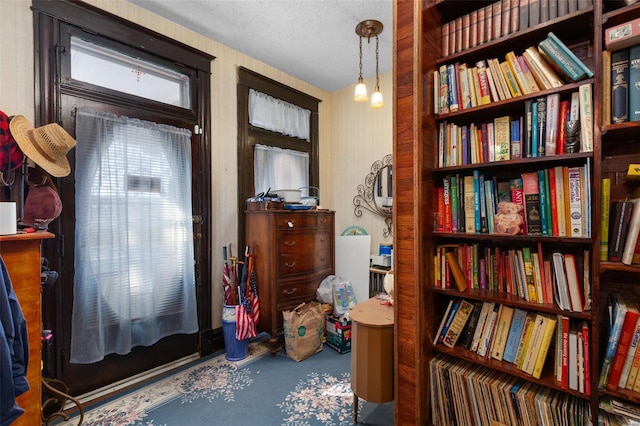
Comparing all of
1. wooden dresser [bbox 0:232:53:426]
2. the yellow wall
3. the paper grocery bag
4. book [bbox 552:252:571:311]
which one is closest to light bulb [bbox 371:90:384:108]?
the yellow wall

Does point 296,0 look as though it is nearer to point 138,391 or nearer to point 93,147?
point 93,147

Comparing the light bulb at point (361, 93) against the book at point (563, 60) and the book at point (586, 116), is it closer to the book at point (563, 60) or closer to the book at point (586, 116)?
the book at point (563, 60)

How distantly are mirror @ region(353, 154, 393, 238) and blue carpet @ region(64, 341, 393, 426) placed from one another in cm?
158

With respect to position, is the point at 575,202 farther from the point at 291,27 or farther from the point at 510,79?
the point at 291,27

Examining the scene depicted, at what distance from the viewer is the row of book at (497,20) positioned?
1.27 metres

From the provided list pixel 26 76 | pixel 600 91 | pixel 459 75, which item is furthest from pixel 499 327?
pixel 26 76

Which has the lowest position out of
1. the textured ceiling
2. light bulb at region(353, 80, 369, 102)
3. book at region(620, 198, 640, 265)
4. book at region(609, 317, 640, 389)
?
book at region(609, 317, 640, 389)

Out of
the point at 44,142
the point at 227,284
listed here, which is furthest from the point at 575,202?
the point at 44,142

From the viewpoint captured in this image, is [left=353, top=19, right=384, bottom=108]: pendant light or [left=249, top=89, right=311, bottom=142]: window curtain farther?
[left=249, top=89, right=311, bottom=142]: window curtain

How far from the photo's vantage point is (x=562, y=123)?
127 cm

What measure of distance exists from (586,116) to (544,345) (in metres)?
0.93

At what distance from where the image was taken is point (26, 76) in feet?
6.27

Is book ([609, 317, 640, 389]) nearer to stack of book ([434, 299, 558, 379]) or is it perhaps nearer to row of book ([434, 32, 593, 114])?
stack of book ([434, 299, 558, 379])

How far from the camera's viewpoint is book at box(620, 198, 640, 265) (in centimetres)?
109
